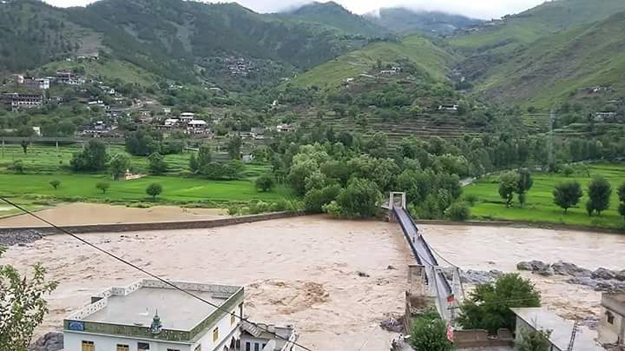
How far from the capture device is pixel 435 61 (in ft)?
332

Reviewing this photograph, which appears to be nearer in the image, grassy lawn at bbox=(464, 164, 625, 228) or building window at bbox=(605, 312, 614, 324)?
building window at bbox=(605, 312, 614, 324)

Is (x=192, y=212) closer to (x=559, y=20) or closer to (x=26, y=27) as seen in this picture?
(x=26, y=27)

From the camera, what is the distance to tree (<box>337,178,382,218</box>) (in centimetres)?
2958

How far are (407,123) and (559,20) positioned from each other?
9544cm

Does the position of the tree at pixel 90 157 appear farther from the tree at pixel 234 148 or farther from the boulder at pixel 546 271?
the boulder at pixel 546 271

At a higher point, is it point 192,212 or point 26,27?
point 26,27

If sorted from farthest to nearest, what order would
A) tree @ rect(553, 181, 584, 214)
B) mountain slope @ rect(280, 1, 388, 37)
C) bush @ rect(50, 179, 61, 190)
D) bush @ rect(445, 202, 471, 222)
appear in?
mountain slope @ rect(280, 1, 388, 37) < bush @ rect(50, 179, 61, 190) < tree @ rect(553, 181, 584, 214) < bush @ rect(445, 202, 471, 222)

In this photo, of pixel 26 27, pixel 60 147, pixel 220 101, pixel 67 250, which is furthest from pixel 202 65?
pixel 67 250

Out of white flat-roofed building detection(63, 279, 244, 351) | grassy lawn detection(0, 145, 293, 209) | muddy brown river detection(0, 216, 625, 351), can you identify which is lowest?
muddy brown river detection(0, 216, 625, 351)

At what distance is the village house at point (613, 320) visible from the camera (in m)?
11.6

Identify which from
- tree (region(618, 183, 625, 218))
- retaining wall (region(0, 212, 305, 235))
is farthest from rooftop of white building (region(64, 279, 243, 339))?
tree (region(618, 183, 625, 218))

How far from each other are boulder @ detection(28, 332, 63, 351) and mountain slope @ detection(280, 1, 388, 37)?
150 metres

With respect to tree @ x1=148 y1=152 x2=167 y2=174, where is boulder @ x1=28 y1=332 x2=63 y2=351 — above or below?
below

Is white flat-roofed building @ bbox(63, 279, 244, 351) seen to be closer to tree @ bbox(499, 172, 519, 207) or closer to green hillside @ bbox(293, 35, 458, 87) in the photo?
tree @ bbox(499, 172, 519, 207)
